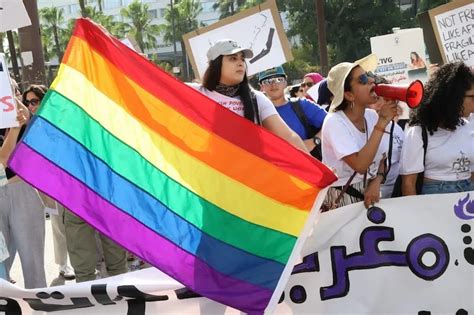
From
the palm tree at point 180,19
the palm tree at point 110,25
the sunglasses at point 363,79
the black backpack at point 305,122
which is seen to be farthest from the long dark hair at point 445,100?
the palm tree at point 180,19

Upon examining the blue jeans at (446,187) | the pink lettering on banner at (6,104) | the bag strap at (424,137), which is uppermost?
the pink lettering on banner at (6,104)

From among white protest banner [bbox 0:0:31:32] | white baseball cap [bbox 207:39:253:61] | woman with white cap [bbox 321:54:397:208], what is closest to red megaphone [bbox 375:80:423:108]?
woman with white cap [bbox 321:54:397:208]

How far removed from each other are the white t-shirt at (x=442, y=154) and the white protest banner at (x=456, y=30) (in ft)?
10.4

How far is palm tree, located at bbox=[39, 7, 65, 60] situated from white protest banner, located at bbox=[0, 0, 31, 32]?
74.9 metres

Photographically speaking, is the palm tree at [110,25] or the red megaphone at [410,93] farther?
the palm tree at [110,25]

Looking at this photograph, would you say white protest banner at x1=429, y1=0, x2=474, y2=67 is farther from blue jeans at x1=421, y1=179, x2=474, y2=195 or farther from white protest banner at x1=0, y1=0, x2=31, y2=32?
white protest banner at x1=0, y1=0, x2=31, y2=32

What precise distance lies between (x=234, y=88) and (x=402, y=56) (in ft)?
17.1

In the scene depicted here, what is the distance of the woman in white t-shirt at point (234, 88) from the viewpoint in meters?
3.70

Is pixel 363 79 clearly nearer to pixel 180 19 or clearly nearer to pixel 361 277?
pixel 361 277

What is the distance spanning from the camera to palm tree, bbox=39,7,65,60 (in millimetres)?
77438

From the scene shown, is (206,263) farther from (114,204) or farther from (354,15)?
(354,15)

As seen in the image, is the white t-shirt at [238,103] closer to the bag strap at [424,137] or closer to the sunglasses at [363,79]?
the sunglasses at [363,79]

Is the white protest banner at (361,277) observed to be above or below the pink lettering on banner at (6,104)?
below

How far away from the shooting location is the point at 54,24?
7875cm
